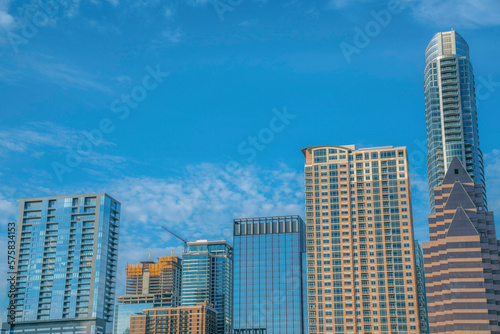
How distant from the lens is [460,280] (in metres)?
173

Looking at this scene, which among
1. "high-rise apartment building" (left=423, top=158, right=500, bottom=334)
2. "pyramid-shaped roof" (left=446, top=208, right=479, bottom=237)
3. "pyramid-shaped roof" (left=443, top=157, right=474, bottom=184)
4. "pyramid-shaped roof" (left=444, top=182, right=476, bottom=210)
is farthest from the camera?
"pyramid-shaped roof" (left=443, top=157, right=474, bottom=184)

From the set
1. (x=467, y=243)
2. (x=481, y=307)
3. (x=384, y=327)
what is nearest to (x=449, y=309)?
(x=481, y=307)

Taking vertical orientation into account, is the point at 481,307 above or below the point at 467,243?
below

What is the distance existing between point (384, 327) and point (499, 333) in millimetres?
40505

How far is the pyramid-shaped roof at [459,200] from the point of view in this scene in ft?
599

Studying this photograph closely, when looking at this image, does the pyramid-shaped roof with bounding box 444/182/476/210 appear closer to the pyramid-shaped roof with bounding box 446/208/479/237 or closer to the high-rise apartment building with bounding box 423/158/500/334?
the high-rise apartment building with bounding box 423/158/500/334

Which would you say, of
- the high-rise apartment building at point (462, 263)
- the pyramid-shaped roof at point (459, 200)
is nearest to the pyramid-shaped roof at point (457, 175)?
the high-rise apartment building at point (462, 263)

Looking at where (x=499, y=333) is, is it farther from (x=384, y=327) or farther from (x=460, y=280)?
(x=384, y=327)

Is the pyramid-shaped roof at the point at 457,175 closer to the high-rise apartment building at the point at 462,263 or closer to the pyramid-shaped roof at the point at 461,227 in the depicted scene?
the high-rise apartment building at the point at 462,263

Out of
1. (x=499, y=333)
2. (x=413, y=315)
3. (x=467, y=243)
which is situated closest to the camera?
(x=499, y=333)

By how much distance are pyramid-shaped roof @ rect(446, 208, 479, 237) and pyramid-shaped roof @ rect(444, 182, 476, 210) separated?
2.44 metres

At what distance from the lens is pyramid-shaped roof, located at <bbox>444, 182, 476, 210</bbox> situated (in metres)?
183

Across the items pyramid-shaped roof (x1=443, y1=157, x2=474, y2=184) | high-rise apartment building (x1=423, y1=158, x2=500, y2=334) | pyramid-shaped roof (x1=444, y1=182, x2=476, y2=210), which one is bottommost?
high-rise apartment building (x1=423, y1=158, x2=500, y2=334)

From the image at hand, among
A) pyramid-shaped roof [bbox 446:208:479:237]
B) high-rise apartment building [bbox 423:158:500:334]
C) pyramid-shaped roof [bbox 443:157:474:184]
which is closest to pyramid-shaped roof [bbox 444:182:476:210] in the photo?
high-rise apartment building [bbox 423:158:500:334]
